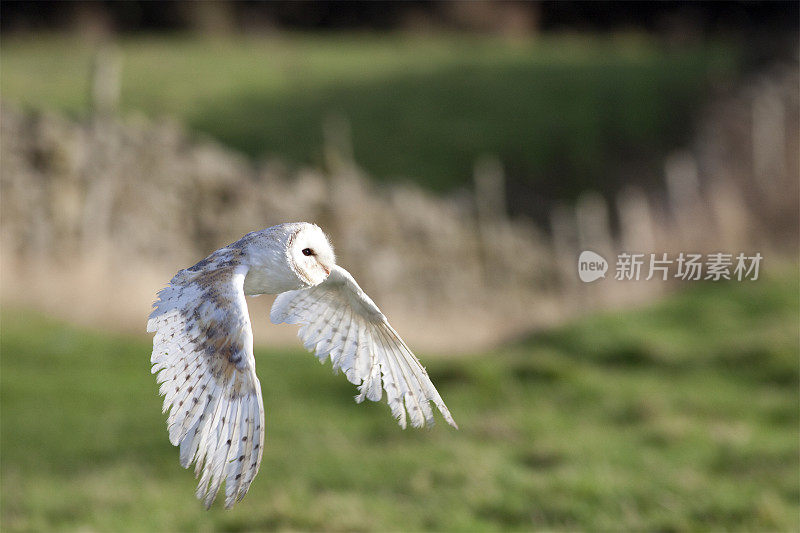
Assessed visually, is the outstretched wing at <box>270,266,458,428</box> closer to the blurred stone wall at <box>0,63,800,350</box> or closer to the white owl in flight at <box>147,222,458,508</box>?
the white owl in flight at <box>147,222,458,508</box>

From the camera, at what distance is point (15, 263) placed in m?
9.86

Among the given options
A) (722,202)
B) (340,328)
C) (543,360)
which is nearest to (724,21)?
(722,202)

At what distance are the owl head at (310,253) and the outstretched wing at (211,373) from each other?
0.13m

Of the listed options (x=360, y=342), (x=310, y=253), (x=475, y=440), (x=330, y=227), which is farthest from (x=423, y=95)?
(x=310, y=253)

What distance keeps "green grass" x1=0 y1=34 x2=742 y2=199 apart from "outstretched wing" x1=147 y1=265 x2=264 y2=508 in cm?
1377

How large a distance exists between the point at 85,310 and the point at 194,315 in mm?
8369

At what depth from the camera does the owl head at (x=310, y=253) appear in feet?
5.50

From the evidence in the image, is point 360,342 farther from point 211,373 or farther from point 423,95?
point 423,95

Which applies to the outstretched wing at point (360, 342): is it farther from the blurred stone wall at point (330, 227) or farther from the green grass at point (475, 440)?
the blurred stone wall at point (330, 227)

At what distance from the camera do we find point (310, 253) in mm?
1725

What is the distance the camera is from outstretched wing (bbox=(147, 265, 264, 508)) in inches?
62.6

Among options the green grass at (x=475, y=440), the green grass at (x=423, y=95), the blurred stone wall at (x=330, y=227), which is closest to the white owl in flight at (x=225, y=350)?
the green grass at (x=475, y=440)

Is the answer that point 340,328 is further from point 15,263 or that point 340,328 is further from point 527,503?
point 15,263

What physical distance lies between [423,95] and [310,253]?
2051cm
